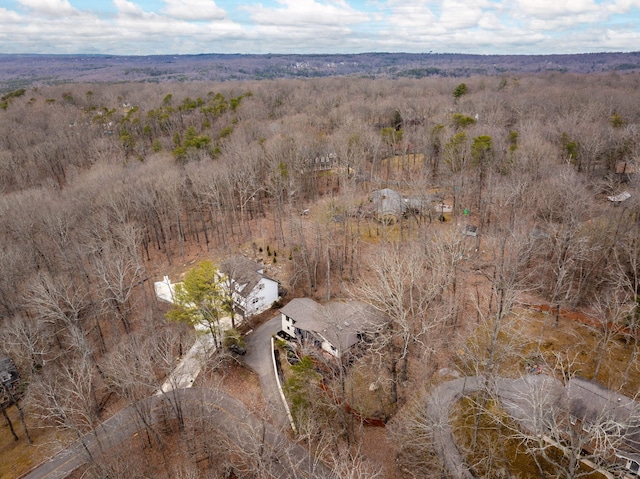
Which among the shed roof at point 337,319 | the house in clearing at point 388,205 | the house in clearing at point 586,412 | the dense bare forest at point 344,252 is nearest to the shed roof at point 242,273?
the shed roof at point 337,319

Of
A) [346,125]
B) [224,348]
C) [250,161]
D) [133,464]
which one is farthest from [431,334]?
[346,125]

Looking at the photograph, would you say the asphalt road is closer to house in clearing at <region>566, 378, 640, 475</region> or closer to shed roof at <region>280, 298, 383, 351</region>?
shed roof at <region>280, 298, 383, 351</region>

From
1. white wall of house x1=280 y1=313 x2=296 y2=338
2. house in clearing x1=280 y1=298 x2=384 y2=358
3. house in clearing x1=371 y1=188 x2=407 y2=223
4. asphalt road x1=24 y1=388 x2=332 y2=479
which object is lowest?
asphalt road x1=24 y1=388 x2=332 y2=479

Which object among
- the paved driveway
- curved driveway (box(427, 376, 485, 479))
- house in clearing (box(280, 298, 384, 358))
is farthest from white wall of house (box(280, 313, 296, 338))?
curved driveway (box(427, 376, 485, 479))

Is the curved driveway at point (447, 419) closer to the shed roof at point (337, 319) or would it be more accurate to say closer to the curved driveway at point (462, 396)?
the curved driveway at point (462, 396)

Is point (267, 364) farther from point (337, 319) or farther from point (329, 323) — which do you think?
point (337, 319)

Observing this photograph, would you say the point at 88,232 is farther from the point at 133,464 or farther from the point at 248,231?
the point at 133,464

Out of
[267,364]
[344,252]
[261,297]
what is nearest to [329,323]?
[267,364]


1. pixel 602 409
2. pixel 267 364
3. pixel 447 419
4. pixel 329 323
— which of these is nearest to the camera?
pixel 602 409
